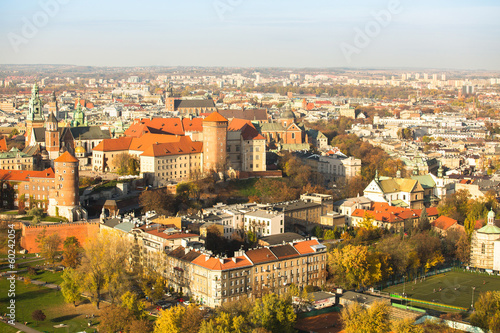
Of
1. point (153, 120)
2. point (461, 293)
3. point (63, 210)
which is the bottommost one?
point (461, 293)

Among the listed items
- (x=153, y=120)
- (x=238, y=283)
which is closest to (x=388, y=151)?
(x=153, y=120)

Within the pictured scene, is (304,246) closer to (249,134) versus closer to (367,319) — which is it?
(367,319)

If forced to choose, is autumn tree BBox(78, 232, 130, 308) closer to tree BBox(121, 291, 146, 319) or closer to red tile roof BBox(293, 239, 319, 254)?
tree BBox(121, 291, 146, 319)

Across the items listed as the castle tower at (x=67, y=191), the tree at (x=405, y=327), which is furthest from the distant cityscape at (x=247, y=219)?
the tree at (x=405, y=327)

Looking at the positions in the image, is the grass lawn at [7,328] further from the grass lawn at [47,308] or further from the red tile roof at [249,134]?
the red tile roof at [249,134]

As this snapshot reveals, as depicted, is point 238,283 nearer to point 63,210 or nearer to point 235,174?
point 63,210
